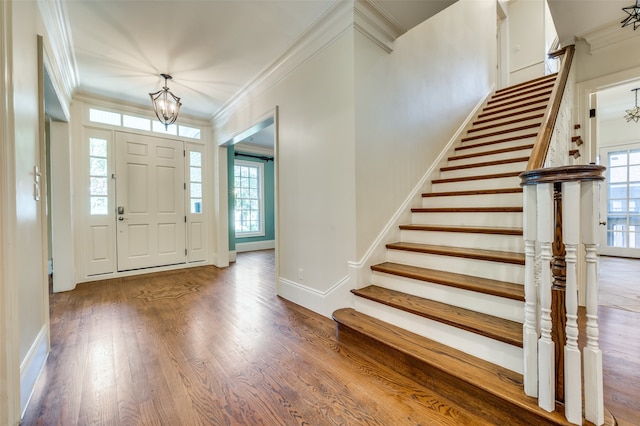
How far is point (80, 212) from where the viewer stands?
12.4 feet

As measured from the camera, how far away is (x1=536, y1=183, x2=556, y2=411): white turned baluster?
3.72 feet

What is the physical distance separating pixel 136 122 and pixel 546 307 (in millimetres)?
5369

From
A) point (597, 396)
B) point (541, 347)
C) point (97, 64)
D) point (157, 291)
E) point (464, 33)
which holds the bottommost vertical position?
point (157, 291)

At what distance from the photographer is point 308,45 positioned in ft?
8.78

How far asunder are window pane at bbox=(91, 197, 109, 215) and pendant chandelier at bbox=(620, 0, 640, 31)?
20.5ft

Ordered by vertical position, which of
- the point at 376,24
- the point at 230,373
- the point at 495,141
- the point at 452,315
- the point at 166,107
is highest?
the point at 376,24

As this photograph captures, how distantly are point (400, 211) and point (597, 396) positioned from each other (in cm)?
188

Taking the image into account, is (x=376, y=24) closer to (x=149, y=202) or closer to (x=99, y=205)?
(x=149, y=202)

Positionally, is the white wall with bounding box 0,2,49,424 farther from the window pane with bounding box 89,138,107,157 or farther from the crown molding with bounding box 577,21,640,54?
the crown molding with bounding box 577,21,640,54

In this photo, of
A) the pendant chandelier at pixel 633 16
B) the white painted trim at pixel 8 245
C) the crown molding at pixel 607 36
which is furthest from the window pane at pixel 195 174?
the pendant chandelier at pixel 633 16

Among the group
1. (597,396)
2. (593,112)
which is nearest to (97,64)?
(597,396)

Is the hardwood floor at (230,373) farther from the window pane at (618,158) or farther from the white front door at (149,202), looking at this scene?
the window pane at (618,158)

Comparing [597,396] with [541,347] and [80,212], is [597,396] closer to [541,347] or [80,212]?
[541,347]

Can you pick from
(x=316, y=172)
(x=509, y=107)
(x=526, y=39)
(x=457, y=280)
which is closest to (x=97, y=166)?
(x=316, y=172)
